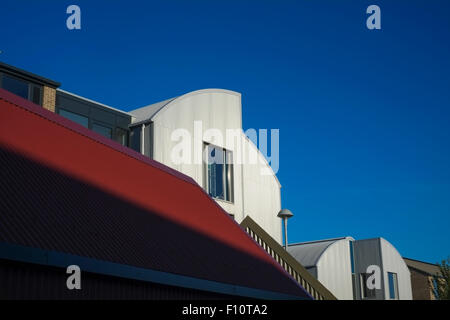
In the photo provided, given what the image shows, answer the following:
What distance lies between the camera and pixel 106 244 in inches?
424

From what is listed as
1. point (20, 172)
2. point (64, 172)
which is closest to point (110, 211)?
point (64, 172)

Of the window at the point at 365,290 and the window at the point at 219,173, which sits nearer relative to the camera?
the window at the point at 219,173

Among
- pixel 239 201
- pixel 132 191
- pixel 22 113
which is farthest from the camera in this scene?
pixel 239 201

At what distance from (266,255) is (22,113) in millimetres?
8406

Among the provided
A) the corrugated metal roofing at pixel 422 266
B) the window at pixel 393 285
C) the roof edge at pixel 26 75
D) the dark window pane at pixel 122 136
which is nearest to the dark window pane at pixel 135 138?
the dark window pane at pixel 122 136

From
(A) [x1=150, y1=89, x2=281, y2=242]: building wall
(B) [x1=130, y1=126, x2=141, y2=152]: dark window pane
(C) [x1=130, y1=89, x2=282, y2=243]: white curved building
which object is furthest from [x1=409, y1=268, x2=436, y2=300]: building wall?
(B) [x1=130, y1=126, x2=141, y2=152]: dark window pane

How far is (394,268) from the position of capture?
128 feet

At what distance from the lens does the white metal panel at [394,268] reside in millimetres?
37844

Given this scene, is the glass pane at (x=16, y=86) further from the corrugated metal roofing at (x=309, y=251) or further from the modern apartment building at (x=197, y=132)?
the corrugated metal roofing at (x=309, y=251)

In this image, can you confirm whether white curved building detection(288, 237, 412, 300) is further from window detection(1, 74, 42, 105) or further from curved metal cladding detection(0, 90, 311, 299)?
window detection(1, 74, 42, 105)

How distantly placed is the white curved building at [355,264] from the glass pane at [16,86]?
21.7 meters

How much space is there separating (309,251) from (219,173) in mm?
13807

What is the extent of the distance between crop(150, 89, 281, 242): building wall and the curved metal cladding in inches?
214
